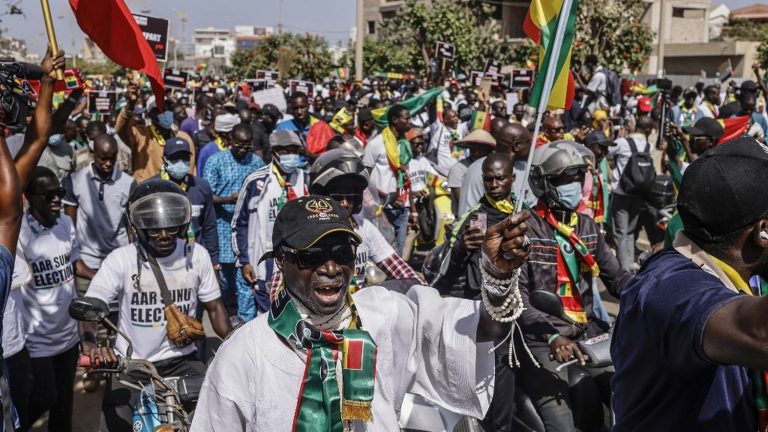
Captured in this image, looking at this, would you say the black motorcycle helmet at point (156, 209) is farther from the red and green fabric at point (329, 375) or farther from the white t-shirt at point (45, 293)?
the red and green fabric at point (329, 375)

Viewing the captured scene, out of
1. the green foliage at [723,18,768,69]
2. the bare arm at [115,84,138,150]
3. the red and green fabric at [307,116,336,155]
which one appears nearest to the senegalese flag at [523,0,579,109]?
the bare arm at [115,84,138,150]

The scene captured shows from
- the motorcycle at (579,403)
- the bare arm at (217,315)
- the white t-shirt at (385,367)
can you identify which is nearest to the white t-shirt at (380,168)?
the bare arm at (217,315)

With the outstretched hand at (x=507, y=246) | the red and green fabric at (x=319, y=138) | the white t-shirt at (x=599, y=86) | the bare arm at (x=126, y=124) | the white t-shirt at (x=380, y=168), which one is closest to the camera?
the outstretched hand at (x=507, y=246)

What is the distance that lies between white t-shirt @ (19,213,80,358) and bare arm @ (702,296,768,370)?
4138mm

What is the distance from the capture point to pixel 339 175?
4980 mm

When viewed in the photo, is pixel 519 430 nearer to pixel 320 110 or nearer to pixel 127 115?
pixel 127 115

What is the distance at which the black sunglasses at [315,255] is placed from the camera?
2604 millimetres

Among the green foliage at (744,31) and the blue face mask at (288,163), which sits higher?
the green foliage at (744,31)

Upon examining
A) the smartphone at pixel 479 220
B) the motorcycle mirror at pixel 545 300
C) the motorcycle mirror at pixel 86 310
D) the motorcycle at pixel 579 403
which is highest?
the smartphone at pixel 479 220

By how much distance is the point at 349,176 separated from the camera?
5.01 metres

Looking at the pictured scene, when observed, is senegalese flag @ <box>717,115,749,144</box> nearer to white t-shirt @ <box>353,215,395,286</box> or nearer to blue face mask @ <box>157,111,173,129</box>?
white t-shirt @ <box>353,215,395,286</box>

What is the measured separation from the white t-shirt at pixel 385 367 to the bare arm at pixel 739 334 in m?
0.96

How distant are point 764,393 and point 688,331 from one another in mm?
362

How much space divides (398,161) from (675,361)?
7055 mm
